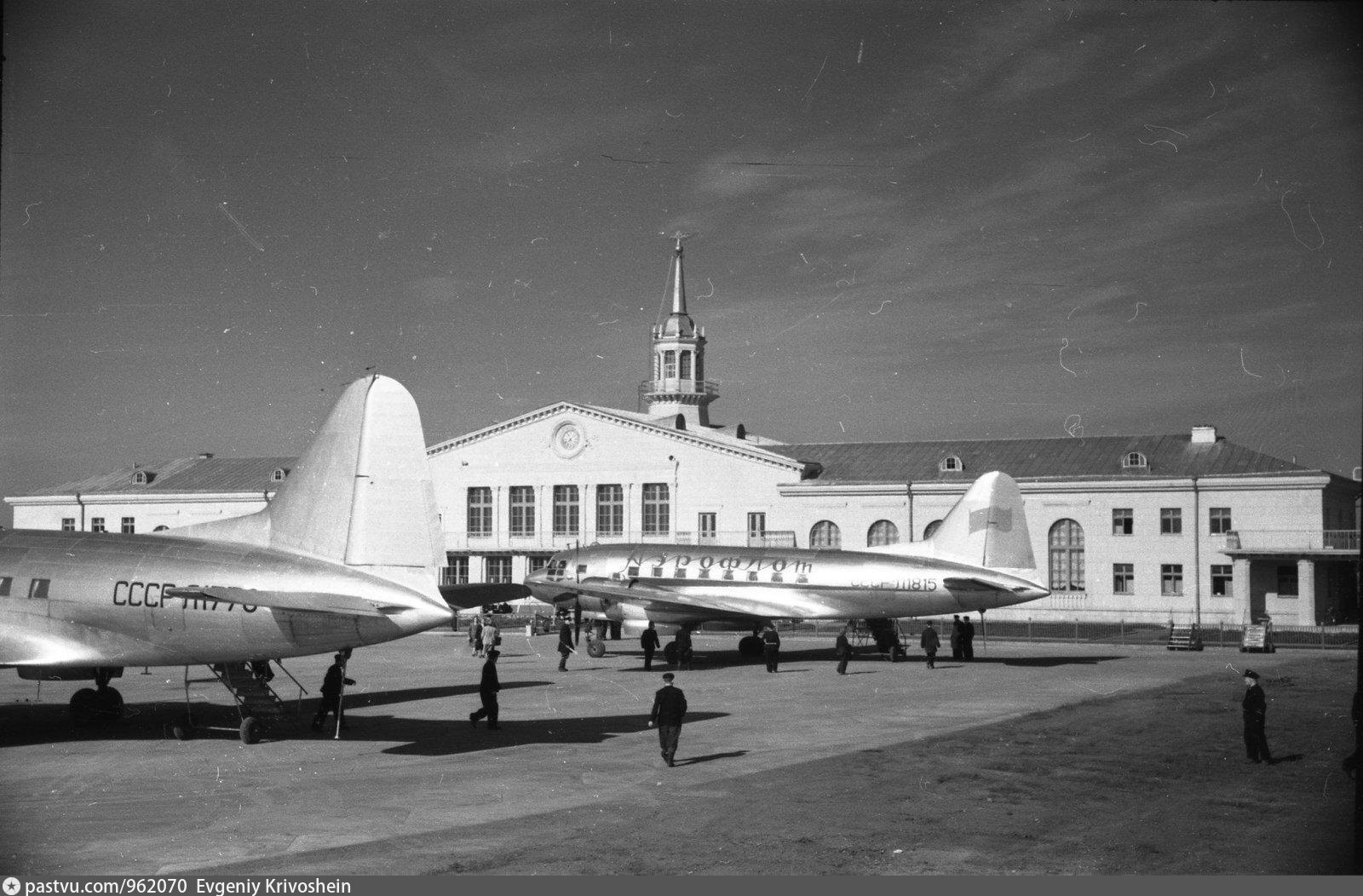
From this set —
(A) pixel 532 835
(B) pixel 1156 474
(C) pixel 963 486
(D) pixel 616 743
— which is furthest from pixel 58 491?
(A) pixel 532 835

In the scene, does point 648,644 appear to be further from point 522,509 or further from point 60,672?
point 522,509

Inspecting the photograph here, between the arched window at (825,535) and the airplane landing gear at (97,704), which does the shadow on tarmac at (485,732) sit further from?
the arched window at (825,535)

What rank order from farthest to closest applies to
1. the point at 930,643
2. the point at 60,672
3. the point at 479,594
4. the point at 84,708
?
the point at 930,643 → the point at 479,594 → the point at 84,708 → the point at 60,672

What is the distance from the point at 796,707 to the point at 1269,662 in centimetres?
2567

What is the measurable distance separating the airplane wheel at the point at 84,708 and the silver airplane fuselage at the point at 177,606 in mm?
4093

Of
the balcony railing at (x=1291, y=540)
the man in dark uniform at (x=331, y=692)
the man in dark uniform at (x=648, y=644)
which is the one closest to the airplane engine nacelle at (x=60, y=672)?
the man in dark uniform at (x=331, y=692)

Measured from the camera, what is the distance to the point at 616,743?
27.4 metres

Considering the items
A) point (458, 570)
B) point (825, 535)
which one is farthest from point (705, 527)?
point (458, 570)

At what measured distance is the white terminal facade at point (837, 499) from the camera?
74062 mm

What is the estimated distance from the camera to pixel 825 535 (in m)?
84.2

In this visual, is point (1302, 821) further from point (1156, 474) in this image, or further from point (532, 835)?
point (1156, 474)

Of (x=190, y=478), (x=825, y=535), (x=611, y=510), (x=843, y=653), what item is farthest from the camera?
(x=190, y=478)

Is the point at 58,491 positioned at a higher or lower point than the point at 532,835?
higher

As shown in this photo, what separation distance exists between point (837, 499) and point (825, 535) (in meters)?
2.55
